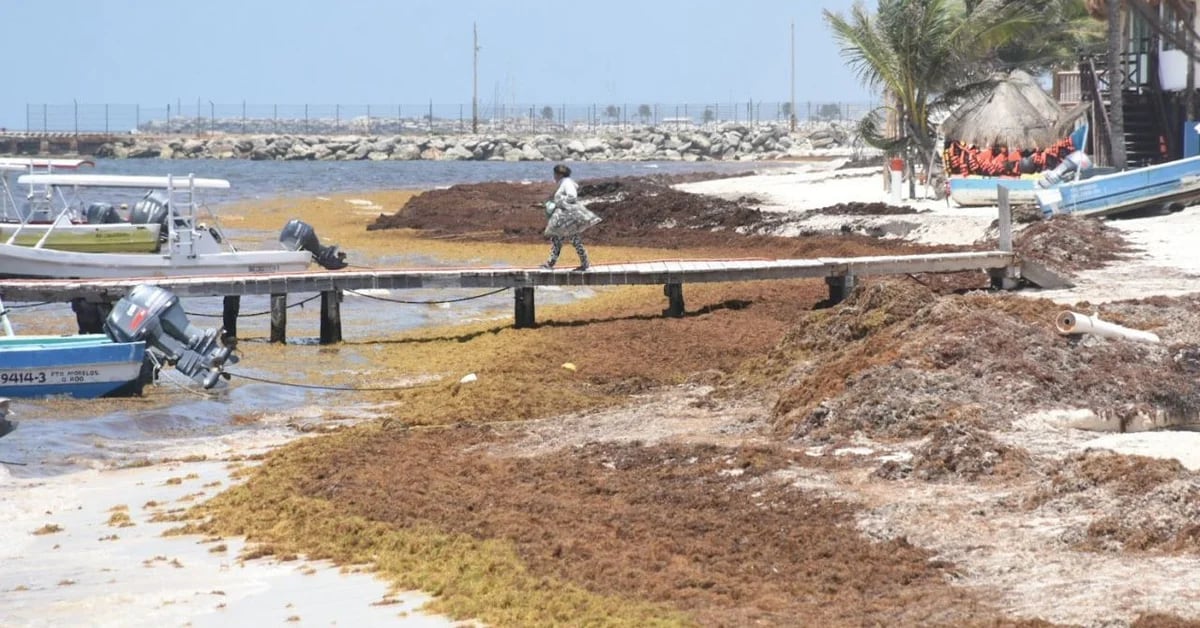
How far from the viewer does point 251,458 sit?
1422cm

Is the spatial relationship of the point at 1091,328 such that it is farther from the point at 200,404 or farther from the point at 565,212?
the point at 200,404

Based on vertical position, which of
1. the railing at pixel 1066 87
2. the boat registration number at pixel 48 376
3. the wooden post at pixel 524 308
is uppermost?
the railing at pixel 1066 87

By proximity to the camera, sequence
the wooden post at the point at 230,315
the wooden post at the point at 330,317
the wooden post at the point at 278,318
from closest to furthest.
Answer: the wooden post at the point at 330,317 → the wooden post at the point at 278,318 → the wooden post at the point at 230,315

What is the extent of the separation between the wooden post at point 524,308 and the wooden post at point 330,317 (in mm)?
2349

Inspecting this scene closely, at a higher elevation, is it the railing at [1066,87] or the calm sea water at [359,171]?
the railing at [1066,87]

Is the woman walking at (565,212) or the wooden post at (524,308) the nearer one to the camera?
the woman walking at (565,212)

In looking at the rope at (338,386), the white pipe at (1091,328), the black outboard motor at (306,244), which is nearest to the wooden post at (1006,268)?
the white pipe at (1091,328)

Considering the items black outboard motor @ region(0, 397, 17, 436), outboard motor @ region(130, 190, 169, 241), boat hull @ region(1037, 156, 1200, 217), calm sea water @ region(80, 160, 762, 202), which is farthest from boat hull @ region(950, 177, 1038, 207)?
calm sea water @ region(80, 160, 762, 202)

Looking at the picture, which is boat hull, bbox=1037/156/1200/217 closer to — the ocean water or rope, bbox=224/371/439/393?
the ocean water

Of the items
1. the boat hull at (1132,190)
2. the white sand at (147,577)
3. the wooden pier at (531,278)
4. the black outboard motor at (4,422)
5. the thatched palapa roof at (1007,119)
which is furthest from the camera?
the thatched palapa roof at (1007,119)

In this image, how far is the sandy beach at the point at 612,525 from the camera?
28.4 feet

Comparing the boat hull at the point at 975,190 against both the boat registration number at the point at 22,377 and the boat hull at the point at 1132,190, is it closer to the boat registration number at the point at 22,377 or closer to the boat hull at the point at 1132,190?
the boat hull at the point at 1132,190

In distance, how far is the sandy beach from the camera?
8.66 metres

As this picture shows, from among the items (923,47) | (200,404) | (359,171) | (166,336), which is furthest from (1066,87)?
(359,171)
